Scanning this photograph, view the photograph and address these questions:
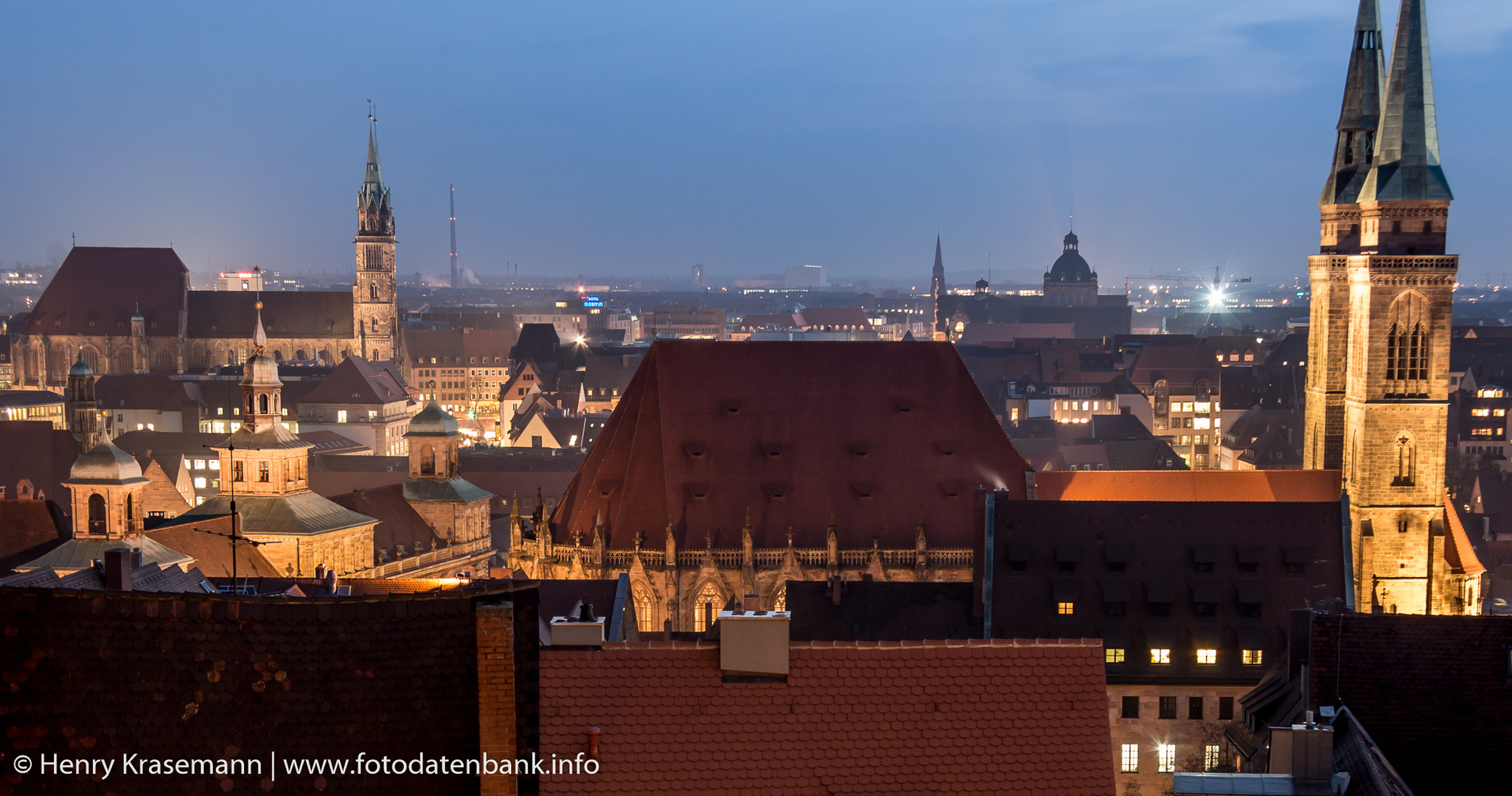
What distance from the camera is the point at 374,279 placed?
185 m

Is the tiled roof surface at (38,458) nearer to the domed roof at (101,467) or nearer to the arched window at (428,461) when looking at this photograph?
the arched window at (428,461)

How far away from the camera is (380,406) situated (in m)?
141

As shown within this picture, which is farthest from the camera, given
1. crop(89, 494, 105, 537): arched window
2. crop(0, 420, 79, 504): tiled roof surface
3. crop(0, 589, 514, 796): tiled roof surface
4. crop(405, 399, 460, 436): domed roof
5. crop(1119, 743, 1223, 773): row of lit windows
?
crop(0, 420, 79, 504): tiled roof surface

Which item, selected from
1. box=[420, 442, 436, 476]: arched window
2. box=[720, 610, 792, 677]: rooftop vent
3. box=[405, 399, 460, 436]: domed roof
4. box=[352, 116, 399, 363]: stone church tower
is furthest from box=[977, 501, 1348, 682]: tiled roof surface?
box=[352, 116, 399, 363]: stone church tower

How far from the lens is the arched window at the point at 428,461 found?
255 feet

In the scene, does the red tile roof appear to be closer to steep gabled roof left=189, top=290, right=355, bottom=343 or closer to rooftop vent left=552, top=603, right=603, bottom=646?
rooftop vent left=552, top=603, right=603, bottom=646

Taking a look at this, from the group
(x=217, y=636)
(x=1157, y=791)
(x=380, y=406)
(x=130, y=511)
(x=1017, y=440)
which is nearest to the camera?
(x=217, y=636)

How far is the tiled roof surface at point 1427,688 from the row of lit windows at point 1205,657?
13834 mm

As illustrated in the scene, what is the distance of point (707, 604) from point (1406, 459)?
89.9ft

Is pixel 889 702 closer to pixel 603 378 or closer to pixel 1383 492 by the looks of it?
pixel 1383 492

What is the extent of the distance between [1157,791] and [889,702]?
2585 centimetres

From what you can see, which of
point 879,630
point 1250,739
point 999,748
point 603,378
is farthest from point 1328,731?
point 603,378

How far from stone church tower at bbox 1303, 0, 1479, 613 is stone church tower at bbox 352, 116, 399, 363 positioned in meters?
146

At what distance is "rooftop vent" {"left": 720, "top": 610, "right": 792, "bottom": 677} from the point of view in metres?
18.9
